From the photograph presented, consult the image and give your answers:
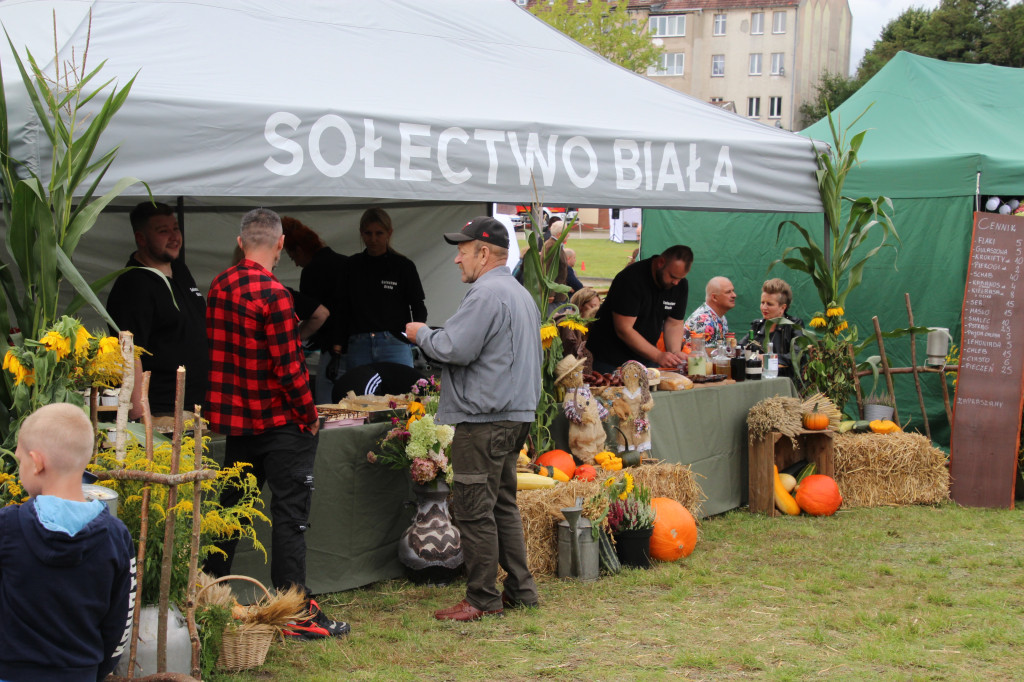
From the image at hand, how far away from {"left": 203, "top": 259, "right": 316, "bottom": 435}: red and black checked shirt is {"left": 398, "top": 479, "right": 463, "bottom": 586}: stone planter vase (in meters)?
1.15

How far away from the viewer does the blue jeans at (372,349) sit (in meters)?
7.24

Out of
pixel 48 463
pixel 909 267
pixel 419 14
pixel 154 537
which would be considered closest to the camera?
pixel 48 463

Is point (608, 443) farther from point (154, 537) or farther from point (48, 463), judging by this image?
point (48, 463)

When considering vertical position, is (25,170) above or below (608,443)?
above

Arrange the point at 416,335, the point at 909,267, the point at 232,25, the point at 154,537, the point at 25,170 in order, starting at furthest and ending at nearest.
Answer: the point at 909,267
the point at 232,25
the point at 416,335
the point at 25,170
the point at 154,537

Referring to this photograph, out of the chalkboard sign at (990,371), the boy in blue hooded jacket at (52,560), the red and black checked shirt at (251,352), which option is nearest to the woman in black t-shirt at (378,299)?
the red and black checked shirt at (251,352)

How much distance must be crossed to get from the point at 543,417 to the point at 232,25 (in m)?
2.80

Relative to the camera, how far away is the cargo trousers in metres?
4.69

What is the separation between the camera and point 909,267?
9.66 metres

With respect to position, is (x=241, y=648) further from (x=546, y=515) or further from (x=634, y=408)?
(x=634, y=408)

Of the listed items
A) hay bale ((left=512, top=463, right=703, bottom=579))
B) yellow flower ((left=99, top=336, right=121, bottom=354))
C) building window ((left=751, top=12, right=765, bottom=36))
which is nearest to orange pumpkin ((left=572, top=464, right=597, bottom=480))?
hay bale ((left=512, top=463, right=703, bottom=579))

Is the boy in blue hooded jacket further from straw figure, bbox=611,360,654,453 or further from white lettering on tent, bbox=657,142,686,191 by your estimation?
white lettering on tent, bbox=657,142,686,191

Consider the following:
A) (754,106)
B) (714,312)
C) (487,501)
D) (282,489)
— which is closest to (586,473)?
(487,501)

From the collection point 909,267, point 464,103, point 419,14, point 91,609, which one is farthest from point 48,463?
point 909,267
